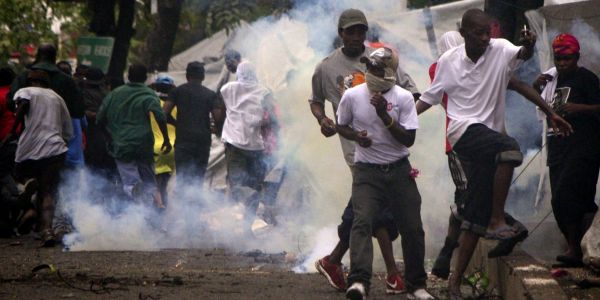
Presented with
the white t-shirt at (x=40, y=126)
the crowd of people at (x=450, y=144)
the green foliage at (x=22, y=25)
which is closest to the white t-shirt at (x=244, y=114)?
the white t-shirt at (x=40, y=126)

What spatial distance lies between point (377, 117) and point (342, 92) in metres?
0.87

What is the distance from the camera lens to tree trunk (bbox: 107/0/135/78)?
1886 centimetres

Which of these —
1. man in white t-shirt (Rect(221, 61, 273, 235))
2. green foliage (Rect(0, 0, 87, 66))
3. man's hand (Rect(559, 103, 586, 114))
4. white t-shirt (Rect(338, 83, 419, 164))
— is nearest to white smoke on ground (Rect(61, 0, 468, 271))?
man in white t-shirt (Rect(221, 61, 273, 235))

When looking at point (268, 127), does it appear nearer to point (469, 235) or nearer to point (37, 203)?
point (37, 203)

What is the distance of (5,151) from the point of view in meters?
12.3

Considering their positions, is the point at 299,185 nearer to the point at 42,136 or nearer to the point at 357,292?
the point at 42,136

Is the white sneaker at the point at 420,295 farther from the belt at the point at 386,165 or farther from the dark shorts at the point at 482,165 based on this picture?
the belt at the point at 386,165

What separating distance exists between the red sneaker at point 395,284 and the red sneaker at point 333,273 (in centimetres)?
36

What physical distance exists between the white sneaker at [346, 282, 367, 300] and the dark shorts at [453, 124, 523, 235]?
29.9 inches

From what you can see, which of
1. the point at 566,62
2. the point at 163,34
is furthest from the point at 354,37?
the point at 163,34

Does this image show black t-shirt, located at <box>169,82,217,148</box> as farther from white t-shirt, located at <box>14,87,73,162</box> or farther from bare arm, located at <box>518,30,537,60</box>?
bare arm, located at <box>518,30,537,60</box>

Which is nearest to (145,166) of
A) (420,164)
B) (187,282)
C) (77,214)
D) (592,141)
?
(77,214)

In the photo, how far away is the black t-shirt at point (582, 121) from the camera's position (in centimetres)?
800

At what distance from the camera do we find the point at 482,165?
23.6 feet
